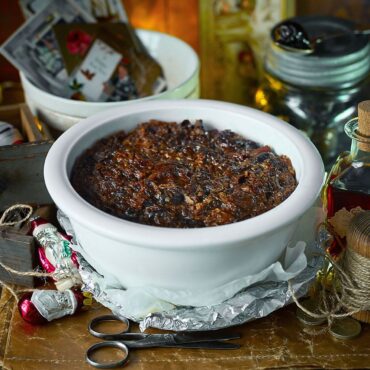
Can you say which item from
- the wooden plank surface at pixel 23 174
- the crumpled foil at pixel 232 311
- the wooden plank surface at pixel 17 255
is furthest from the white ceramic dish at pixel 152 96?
the crumpled foil at pixel 232 311

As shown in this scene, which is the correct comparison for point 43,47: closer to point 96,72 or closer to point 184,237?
point 96,72

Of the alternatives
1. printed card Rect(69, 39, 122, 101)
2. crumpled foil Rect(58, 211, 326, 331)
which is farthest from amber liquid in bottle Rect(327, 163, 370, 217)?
printed card Rect(69, 39, 122, 101)

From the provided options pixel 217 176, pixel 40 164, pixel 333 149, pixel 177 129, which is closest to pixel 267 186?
pixel 217 176

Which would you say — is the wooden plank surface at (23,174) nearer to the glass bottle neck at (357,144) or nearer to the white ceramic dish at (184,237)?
the white ceramic dish at (184,237)

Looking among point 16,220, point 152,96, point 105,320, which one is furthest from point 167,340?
point 152,96

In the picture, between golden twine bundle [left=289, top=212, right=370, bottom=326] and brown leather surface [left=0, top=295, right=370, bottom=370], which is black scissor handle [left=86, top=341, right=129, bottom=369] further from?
golden twine bundle [left=289, top=212, right=370, bottom=326]

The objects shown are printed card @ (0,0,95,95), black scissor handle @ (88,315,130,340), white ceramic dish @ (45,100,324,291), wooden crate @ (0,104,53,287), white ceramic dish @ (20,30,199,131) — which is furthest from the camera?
printed card @ (0,0,95,95)
